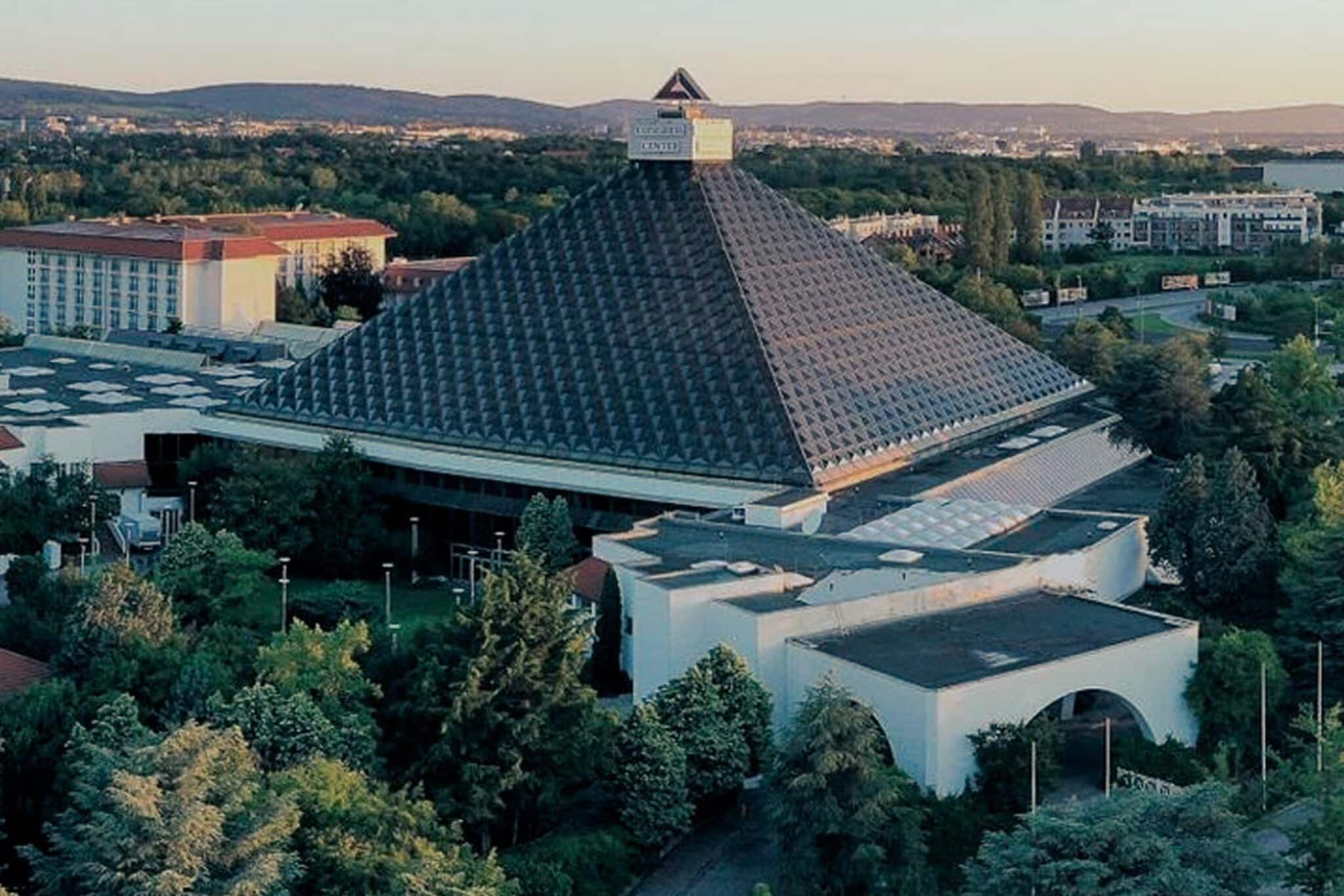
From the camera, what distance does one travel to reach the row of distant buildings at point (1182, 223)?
118812 mm

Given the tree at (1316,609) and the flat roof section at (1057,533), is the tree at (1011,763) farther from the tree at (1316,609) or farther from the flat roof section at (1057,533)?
the flat roof section at (1057,533)

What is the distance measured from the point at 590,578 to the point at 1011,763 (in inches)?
429

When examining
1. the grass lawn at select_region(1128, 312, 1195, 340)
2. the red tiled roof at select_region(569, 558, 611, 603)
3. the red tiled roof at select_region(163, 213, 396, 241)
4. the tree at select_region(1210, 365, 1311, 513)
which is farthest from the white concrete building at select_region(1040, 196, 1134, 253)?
the red tiled roof at select_region(569, 558, 611, 603)

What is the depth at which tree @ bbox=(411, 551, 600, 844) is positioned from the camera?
2723 centimetres

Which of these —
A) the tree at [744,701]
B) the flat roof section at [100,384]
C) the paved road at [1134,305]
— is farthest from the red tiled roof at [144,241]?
the tree at [744,701]

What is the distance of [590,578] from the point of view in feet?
122

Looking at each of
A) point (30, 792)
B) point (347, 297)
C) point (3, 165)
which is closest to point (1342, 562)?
point (30, 792)

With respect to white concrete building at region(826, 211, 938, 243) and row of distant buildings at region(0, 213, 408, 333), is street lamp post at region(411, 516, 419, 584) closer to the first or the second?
row of distant buildings at region(0, 213, 408, 333)

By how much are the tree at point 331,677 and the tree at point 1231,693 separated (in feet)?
38.3

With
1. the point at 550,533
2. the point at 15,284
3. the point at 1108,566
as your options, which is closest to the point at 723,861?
the point at 1108,566

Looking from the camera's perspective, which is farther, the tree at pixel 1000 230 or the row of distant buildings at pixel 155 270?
the tree at pixel 1000 230

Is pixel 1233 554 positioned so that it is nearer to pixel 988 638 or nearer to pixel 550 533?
pixel 988 638

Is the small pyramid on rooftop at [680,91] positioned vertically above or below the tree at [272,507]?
above

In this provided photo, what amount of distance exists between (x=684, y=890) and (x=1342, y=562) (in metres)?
12.6
